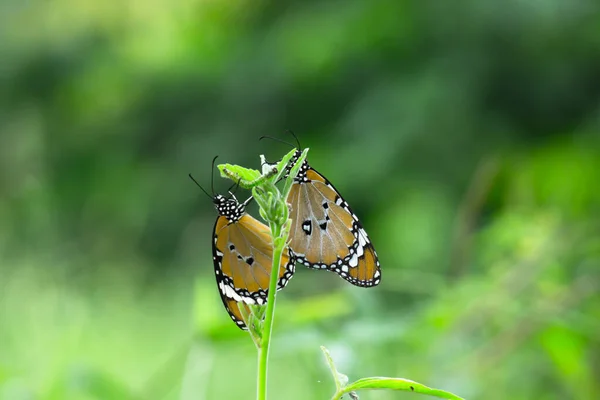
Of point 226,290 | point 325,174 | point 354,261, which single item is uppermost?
point 325,174

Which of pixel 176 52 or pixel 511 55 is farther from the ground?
pixel 176 52

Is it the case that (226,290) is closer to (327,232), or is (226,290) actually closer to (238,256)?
(238,256)

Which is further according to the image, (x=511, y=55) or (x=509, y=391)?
(x=511, y=55)

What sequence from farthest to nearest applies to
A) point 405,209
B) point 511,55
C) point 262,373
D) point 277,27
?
point 277,27
point 511,55
point 405,209
point 262,373

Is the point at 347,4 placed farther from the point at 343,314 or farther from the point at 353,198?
the point at 343,314

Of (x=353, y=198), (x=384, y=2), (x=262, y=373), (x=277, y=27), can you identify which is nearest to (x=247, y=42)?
(x=277, y=27)

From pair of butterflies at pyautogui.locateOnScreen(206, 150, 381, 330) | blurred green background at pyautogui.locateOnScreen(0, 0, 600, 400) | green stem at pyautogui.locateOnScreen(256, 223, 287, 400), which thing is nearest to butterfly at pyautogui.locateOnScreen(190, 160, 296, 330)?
pair of butterflies at pyautogui.locateOnScreen(206, 150, 381, 330)

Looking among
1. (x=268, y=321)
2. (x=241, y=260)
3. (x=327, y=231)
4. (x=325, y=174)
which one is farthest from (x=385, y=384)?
(x=325, y=174)
